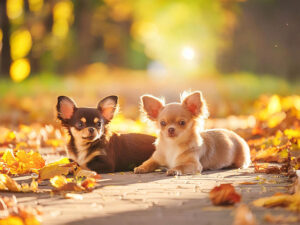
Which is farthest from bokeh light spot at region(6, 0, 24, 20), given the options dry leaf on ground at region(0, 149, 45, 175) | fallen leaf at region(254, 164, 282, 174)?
fallen leaf at region(254, 164, 282, 174)

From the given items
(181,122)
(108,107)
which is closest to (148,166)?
(181,122)

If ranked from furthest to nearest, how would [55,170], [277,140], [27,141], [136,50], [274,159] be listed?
[136,50] → [27,141] → [277,140] → [274,159] → [55,170]

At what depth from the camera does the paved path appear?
3838 millimetres

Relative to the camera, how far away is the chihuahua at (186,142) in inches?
254

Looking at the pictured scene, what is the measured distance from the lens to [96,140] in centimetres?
657

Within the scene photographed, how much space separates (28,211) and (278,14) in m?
25.2

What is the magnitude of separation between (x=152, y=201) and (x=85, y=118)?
2.13 m

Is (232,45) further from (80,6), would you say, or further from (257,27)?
(80,6)

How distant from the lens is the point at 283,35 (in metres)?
26.4

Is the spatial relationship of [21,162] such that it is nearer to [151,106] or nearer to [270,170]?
[151,106]

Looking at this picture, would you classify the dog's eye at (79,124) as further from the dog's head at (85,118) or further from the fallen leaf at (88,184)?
the fallen leaf at (88,184)

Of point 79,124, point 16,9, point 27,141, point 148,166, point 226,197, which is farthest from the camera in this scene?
point 16,9

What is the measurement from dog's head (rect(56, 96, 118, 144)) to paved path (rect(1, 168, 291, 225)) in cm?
58

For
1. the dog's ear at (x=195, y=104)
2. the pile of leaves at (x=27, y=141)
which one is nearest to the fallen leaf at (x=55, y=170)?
the dog's ear at (x=195, y=104)
